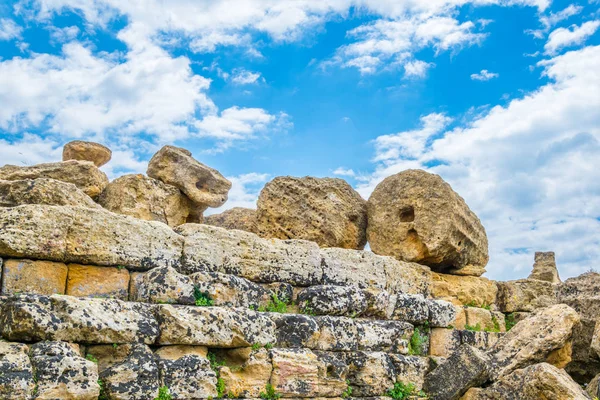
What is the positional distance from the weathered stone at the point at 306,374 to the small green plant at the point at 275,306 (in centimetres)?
61

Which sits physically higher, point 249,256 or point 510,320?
point 249,256

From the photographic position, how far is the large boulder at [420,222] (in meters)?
10.1

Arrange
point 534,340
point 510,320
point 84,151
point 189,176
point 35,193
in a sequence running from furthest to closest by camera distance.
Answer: point 510,320
point 84,151
point 189,176
point 534,340
point 35,193

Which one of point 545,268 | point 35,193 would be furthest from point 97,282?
point 545,268

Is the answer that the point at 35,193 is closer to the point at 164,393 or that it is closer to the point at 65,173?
the point at 65,173

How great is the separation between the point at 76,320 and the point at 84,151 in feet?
15.7

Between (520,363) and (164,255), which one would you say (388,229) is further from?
(164,255)

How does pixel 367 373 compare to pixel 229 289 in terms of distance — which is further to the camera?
pixel 367 373

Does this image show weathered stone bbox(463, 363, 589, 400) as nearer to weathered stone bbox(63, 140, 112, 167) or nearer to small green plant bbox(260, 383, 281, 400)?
small green plant bbox(260, 383, 281, 400)

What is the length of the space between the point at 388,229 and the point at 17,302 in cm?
589

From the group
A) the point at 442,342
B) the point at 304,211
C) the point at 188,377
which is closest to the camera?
the point at 188,377

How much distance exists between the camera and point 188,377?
6.57m

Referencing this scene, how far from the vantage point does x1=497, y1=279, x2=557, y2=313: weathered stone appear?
1130cm

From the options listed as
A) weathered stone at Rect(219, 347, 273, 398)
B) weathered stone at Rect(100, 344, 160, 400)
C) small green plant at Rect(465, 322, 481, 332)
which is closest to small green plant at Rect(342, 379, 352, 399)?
weathered stone at Rect(219, 347, 273, 398)
